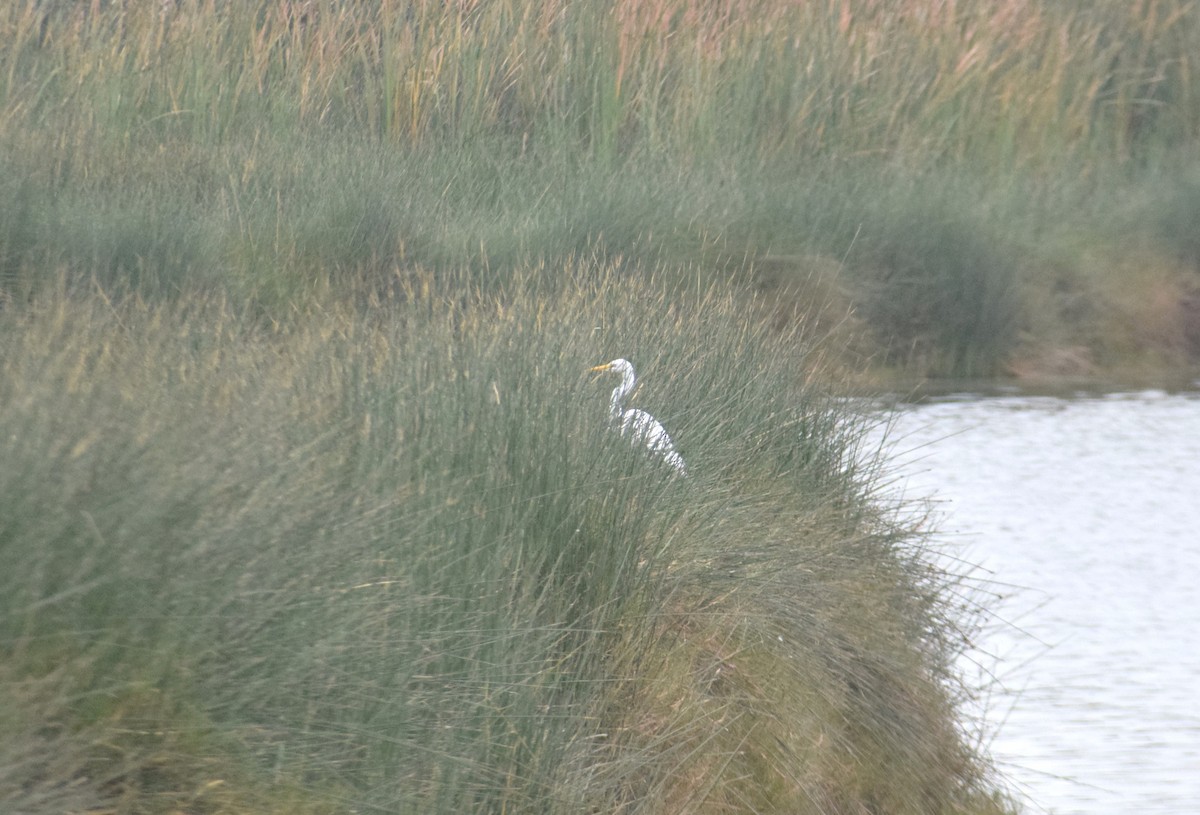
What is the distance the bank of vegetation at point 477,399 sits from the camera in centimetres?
252

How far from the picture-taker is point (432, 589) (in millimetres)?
3041

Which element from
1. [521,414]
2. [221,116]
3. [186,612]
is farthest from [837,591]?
[221,116]

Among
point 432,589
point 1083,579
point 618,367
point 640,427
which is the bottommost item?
point 1083,579

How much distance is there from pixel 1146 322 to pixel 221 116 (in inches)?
234

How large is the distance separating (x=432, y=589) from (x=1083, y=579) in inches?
155

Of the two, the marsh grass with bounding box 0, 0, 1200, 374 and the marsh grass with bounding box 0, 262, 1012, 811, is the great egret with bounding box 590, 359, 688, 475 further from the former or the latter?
the marsh grass with bounding box 0, 0, 1200, 374

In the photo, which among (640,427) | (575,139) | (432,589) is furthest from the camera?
(575,139)

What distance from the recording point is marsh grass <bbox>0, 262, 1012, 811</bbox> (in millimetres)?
2424

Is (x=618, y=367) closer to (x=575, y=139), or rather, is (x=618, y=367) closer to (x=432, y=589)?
(x=432, y=589)

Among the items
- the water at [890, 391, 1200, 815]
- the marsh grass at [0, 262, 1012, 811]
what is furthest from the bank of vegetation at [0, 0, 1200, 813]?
the water at [890, 391, 1200, 815]

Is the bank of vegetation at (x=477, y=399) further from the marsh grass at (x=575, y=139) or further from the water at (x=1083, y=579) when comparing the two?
the water at (x=1083, y=579)

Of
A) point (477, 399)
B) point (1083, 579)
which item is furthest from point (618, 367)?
point (1083, 579)

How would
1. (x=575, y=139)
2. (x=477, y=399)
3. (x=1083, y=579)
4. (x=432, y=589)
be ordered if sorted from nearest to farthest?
(x=432, y=589) → (x=477, y=399) → (x=1083, y=579) → (x=575, y=139)

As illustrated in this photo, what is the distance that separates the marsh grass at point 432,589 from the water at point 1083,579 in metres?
0.40
